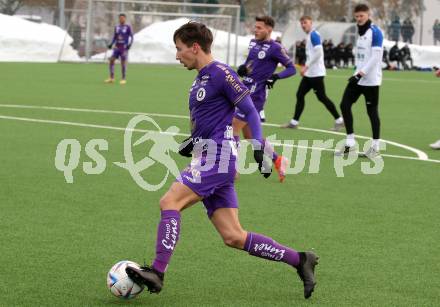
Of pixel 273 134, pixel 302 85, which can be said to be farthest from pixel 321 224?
pixel 302 85

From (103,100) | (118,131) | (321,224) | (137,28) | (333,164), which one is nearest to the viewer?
(321,224)

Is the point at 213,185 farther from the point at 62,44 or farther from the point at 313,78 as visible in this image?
the point at 62,44

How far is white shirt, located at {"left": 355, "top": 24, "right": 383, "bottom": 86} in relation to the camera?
1486 centimetres

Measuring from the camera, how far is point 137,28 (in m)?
51.7

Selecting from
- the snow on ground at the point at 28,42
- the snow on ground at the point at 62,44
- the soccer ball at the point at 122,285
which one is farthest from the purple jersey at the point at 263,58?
the snow on ground at the point at 28,42

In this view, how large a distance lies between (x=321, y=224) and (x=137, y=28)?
42975 millimetres

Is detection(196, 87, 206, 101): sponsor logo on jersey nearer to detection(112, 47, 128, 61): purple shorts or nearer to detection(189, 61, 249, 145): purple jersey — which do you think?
detection(189, 61, 249, 145): purple jersey

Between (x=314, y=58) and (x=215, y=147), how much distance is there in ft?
41.8

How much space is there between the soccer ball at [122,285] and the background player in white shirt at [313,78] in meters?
12.6

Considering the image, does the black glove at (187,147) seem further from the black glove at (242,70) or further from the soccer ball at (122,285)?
the black glove at (242,70)

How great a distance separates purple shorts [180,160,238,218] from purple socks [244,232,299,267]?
0.87ft

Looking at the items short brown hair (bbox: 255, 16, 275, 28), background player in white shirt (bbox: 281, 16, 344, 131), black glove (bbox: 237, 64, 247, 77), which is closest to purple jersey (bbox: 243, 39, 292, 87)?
black glove (bbox: 237, 64, 247, 77)

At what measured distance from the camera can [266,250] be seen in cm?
684

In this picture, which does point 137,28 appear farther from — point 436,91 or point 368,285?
point 368,285
